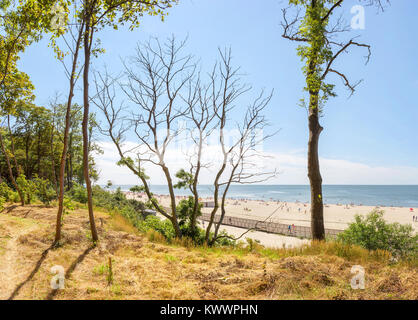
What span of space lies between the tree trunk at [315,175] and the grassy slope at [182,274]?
1.04 m

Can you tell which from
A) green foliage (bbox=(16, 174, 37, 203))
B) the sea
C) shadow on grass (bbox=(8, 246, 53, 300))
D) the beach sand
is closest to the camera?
shadow on grass (bbox=(8, 246, 53, 300))

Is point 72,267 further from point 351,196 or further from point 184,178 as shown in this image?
point 351,196

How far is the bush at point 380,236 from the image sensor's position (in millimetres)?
9844

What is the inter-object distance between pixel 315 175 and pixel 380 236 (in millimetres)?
6207

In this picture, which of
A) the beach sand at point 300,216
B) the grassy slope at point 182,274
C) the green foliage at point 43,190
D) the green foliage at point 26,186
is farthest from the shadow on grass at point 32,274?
the beach sand at point 300,216

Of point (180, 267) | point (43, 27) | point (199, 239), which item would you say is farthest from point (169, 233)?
point (43, 27)

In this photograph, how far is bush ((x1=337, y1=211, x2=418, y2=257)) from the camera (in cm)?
984

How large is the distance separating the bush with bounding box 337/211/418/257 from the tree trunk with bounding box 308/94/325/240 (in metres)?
3.47

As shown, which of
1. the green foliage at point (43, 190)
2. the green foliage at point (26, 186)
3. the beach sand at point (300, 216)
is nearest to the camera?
the green foliage at point (26, 186)

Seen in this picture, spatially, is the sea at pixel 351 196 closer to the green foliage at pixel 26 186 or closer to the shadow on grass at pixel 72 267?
the green foliage at pixel 26 186

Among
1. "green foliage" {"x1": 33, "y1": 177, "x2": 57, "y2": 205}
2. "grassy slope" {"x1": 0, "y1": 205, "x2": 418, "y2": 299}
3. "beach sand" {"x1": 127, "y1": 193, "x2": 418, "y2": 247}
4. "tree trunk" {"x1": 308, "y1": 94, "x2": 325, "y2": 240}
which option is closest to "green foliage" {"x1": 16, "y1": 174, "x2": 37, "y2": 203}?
"green foliage" {"x1": 33, "y1": 177, "x2": 57, "y2": 205}

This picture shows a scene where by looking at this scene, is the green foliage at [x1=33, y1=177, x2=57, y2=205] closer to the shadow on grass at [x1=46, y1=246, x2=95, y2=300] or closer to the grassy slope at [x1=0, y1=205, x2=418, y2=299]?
the grassy slope at [x1=0, y1=205, x2=418, y2=299]

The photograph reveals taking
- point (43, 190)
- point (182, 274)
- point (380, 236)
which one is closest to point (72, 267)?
point (182, 274)
